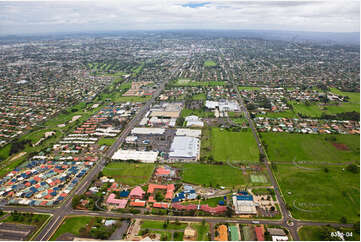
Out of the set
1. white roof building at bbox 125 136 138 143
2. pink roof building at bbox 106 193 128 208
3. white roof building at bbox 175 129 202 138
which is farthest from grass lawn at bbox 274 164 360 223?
white roof building at bbox 125 136 138 143

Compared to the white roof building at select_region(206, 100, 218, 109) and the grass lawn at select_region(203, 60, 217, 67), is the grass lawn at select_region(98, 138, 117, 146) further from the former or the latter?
the grass lawn at select_region(203, 60, 217, 67)

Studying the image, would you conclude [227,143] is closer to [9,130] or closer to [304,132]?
[304,132]

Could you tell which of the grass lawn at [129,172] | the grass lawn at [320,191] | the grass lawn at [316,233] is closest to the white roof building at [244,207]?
the grass lawn at [320,191]

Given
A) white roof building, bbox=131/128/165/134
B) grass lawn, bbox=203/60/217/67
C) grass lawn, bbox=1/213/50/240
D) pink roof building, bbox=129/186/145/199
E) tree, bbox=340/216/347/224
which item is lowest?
grass lawn, bbox=1/213/50/240

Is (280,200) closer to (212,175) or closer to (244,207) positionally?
(244,207)

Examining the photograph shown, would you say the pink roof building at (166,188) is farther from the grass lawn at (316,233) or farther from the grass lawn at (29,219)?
the grass lawn at (316,233)

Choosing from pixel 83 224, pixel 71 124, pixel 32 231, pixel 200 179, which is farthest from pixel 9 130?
pixel 200 179
